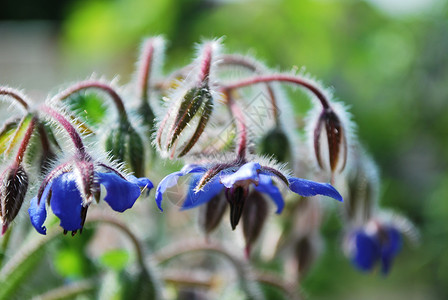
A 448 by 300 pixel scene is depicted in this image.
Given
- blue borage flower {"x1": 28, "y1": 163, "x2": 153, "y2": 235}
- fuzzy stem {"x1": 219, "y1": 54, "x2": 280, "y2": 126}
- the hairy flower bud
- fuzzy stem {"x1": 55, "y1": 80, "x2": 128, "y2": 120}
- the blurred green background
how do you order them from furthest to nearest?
the blurred green background < the hairy flower bud < fuzzy stem {"x1": 219, "y1": 54, "x2": 280, "y2": 126} < fuzzy stem {"x1": 55, "y1": 80, "x2": 128, "y2": 120} < blue borage flower {"x1": 28, "y1": 163, "x2": 153, "y2": 235}

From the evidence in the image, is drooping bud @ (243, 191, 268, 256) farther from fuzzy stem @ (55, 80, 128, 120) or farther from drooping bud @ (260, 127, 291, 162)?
fuzzy stem @ (55, 80, 128, 120)

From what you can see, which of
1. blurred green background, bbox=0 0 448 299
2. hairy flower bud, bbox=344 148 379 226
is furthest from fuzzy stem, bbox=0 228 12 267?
blurred green background, bbox=0 0 448 299

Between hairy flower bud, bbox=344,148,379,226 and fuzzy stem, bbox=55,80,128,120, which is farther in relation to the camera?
hairy flower bud, bbox=344,148,379,226

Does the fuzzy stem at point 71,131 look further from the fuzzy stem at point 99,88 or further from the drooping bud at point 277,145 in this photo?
the drooping bud at point 277,145

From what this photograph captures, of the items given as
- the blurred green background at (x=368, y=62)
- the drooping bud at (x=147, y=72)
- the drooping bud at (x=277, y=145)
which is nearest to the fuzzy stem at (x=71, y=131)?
the drooping bud at (x=147, y=72)

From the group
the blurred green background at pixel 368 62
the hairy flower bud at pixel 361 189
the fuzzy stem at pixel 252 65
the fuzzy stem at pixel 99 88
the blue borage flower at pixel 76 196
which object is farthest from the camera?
the blurred green background at pixel 368 62

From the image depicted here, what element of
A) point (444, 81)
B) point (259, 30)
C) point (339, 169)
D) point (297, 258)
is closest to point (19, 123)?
point (339, 169)
